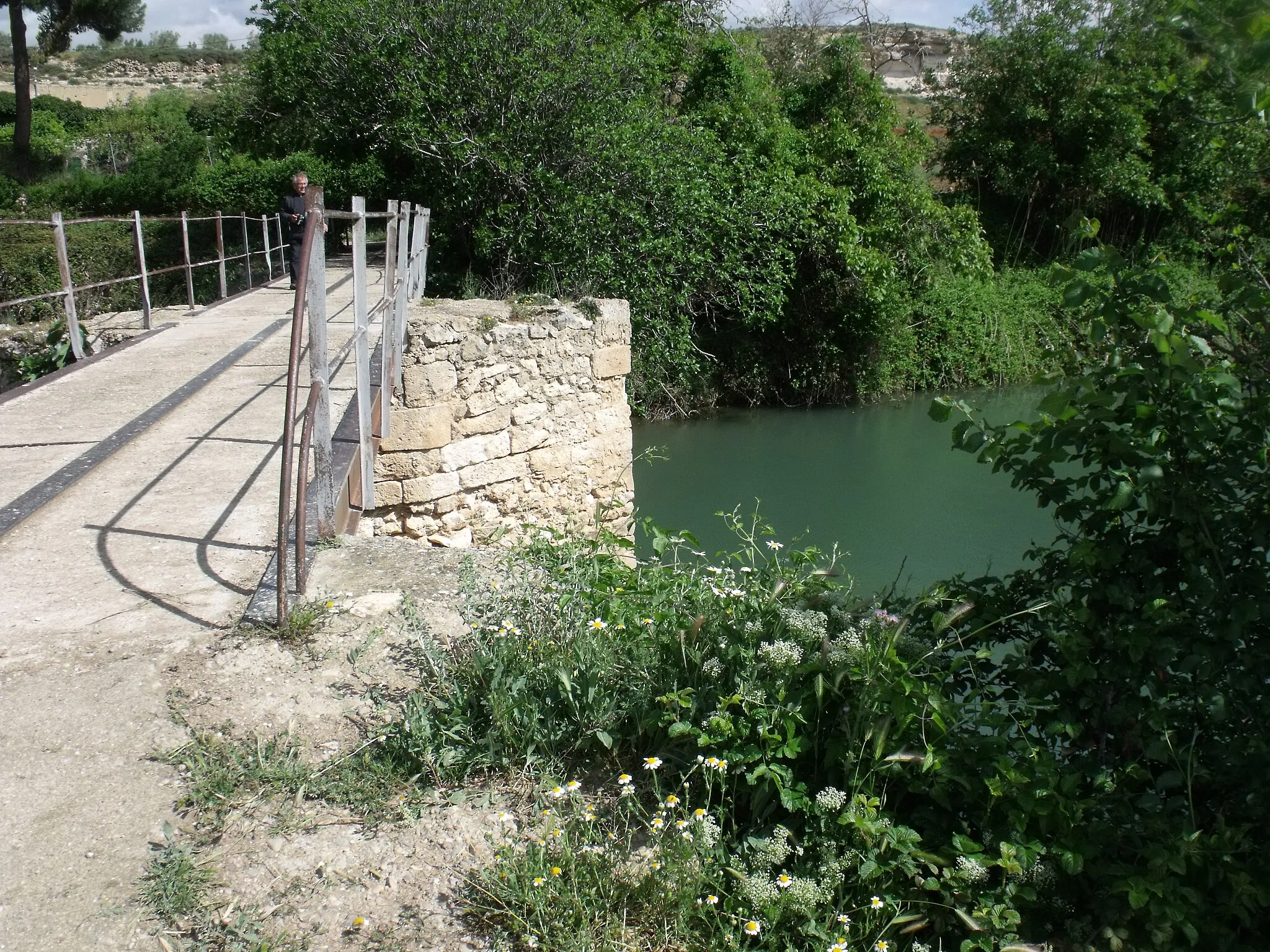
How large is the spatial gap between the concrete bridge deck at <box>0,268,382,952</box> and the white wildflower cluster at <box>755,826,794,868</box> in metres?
1.52

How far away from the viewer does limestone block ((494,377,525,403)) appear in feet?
26.5

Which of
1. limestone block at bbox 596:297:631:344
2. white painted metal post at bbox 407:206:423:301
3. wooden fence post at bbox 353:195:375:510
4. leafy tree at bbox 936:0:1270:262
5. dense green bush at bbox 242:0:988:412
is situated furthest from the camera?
leafy tree at bbox 936:0:1270:262

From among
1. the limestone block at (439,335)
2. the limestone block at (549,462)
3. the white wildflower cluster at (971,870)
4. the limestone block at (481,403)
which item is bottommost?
the limestone block at (549,462)

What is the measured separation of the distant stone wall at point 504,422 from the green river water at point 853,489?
1.67 metres

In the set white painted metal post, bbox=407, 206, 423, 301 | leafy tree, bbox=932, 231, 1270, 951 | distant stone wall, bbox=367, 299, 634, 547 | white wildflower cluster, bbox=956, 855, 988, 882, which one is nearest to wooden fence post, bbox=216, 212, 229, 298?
white painted metal post, bbox=407, 206, 423, 301

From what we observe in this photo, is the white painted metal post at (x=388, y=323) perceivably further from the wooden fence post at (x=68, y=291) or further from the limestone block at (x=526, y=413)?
the wooden fence post at (x=68, y=291)

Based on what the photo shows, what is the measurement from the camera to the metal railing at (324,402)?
11.2 feet

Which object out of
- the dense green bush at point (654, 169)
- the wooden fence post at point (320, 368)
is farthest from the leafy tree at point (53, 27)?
the wooden fence post at point (320, 368)

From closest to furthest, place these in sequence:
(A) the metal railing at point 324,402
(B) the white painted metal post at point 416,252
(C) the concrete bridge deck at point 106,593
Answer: (C) the concrete bridge deck at point 106,593
(A) the metal railing at point 324,402
(B) the white painted metal post at point 416,252

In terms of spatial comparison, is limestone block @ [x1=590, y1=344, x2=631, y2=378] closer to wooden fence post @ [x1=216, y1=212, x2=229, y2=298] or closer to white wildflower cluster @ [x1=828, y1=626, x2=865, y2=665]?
wooden fence post @ [x1=216, y1=212, x2=229, y2=298]

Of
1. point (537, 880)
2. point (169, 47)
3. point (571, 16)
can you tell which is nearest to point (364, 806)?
point (537, 880)

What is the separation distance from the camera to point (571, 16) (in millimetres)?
13375

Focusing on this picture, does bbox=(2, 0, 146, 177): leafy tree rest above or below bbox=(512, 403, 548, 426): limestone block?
above

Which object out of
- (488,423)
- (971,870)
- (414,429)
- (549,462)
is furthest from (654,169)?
(971,870)
